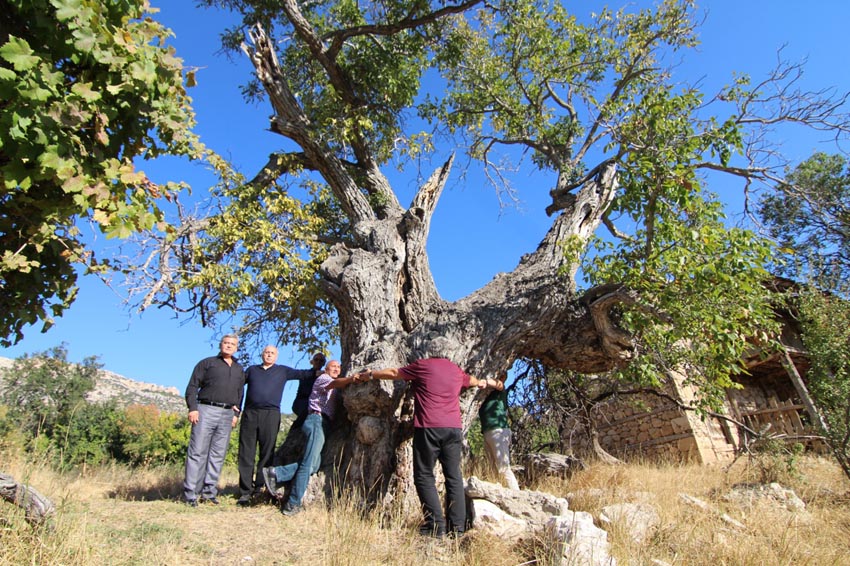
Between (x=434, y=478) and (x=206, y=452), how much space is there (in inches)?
107

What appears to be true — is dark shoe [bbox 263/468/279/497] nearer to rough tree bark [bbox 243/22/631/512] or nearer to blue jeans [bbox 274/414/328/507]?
blue jeans [bbox 274/414/328/507]

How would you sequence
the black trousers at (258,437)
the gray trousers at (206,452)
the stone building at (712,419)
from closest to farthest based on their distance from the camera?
the gray trousers at (206,452) < the black trousers at (258,437) < the stone building at (712,419)

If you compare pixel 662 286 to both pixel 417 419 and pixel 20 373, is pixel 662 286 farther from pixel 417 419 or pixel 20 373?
pixel 20 373

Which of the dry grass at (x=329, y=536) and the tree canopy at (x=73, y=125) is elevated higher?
the tree canopy at (x=73, y=125)

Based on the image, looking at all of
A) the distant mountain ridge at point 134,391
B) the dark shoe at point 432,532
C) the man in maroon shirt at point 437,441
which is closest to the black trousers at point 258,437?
the man in maroon shirt at point 437,441

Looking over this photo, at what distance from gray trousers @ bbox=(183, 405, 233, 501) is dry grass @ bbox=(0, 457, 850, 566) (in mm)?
248

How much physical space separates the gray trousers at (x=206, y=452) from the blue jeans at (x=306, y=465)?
0.69 m

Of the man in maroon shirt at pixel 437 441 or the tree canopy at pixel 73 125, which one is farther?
the man in maroon shirt at pixel 437 441

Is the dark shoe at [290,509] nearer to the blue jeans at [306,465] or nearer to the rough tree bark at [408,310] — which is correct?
the blue jeans at [306,465]

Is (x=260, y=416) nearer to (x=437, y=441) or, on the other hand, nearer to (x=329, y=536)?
(x=329, y=536)

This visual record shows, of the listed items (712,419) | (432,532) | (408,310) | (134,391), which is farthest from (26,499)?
(134,391)

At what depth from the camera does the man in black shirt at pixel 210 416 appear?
4.93m

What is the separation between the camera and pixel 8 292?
3088 mm

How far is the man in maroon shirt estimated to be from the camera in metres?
3.84
